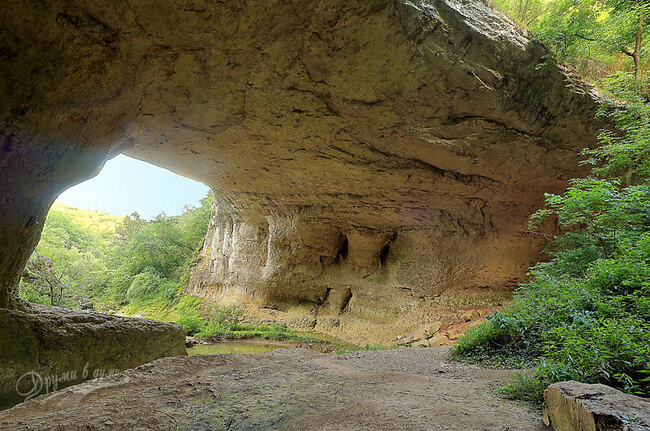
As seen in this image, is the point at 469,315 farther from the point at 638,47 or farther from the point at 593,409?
the point at 593,409

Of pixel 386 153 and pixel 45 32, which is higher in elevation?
pixel 386 153

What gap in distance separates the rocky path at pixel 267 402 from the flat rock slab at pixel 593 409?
0.19 m

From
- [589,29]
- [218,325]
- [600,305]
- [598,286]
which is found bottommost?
[218,325]

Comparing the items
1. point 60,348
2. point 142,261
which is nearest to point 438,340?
point 60,348

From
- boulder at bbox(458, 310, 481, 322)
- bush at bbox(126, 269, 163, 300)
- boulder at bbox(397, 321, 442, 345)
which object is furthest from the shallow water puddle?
bush at bbox(126, 269, 163, 300)

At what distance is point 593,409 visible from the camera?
1.46 meters

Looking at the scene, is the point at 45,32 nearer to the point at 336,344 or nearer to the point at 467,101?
the point at 467,101

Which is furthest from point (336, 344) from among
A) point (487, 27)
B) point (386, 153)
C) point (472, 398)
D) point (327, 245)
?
point (487, 27)

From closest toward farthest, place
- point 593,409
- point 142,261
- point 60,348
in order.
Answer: point 593,409 < point 60,348 < point 142,261

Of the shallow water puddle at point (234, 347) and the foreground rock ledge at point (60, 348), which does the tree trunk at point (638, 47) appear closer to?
the foreground rock ledge at point (60, 348)

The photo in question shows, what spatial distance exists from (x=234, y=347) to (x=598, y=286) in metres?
7.93

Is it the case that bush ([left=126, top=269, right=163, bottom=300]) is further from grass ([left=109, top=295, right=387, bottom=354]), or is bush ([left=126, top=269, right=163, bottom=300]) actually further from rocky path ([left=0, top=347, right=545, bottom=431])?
rocky path ([left=0, top=347, right=545, bottom=431])

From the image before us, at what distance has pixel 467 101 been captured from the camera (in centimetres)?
578

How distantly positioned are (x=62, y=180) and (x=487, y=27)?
681 cm
